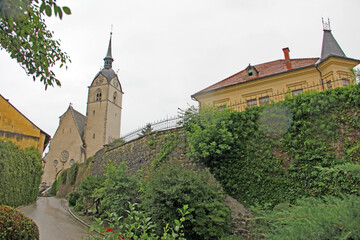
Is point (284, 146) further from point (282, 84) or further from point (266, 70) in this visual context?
point (266, 70)

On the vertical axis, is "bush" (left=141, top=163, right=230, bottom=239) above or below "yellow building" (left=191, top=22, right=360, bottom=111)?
below

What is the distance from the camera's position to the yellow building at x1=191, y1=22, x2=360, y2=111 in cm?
1416

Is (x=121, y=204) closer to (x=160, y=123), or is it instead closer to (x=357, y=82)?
(x=160, y=123)

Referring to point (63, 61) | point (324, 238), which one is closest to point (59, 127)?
point (63, 61)

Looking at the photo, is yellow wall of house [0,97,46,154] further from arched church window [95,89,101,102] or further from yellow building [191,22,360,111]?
arched church window [95,89,101,102]

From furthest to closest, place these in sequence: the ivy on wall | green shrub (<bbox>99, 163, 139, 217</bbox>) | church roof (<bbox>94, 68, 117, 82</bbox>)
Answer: church roof (<bbox>94, 68, 117, 82</bbox>) → green shrub (<bbox>99, 163, 139, 217</bbox>) → the ivy on wall

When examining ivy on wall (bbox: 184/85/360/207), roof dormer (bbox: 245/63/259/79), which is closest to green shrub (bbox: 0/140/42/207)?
ivy on wall (bbox: 184/85/360/207)

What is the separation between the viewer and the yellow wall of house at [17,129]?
16.1 meters

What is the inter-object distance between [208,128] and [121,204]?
4528 millimetres

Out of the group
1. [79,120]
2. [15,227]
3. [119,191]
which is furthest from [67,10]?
[79,120]

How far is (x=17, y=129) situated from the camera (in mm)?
16984

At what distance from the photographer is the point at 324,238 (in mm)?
2039

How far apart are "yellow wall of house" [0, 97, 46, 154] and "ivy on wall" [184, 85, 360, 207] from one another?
44.7 ft

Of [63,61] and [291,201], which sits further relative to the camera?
[291,201]
